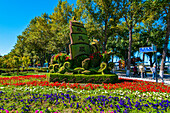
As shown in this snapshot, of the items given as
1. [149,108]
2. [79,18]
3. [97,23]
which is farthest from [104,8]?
[149,108]

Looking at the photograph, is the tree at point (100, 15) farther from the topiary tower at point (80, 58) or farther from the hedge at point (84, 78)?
the hedge at point (84, 78)

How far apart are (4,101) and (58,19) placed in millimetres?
25658

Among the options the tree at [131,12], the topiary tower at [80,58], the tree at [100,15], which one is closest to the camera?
the topiary tower at [80,58]

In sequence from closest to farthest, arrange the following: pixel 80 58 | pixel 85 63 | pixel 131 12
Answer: pixel 85 63
pixel 80 58
pixel 131 12

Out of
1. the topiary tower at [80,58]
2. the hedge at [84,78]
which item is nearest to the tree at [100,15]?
the topiary tower at [80,58]

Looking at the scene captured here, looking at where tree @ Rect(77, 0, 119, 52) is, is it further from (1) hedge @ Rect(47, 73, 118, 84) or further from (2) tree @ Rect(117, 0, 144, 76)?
(1) hedge @ Rect(47, 73, 118, 84)

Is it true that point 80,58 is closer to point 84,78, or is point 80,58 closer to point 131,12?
point 84,78

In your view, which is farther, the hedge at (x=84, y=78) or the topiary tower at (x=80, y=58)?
the topiary tower at (x=80, y=58)

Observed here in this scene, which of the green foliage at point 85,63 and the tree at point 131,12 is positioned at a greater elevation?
the tree at point 131,12

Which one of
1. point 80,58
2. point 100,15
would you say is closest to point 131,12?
point 100,15

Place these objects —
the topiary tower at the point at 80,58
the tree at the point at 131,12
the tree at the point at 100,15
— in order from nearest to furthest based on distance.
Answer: the topiary tower at the point at 80,58 → the tree at the point at 131,12 → the tree at the point at 100,15

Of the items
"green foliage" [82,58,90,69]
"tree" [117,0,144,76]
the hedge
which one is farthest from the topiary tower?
"tree" [117,0,144,76]

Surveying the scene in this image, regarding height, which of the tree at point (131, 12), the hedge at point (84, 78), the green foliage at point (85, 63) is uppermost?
the tree at point (131, 12)

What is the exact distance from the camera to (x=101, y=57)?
11445 mm
